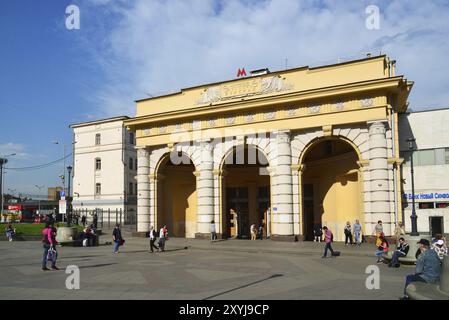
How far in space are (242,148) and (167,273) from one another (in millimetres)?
17292

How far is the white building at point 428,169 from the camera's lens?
92.0 feet

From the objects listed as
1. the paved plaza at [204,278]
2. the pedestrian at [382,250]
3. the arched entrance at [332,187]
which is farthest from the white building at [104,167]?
the pedestrian at [382,250]

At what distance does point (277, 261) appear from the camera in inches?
770

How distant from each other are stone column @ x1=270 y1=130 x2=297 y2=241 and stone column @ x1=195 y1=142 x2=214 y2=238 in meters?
5.05

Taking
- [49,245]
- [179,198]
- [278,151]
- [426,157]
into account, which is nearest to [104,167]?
[179,198]

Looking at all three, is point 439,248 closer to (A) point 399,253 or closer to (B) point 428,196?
(A) point 399,253

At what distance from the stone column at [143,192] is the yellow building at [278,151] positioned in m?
0.08

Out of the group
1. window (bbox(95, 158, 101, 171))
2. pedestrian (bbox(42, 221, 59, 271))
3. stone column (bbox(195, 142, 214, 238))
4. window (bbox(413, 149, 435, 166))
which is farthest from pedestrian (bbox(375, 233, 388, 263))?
window (bbox(95, 158, 101, 171))

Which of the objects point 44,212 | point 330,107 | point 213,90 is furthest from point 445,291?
point 44,212

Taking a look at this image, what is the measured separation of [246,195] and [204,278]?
2301cm

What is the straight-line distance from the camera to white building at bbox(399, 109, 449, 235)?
28031mm

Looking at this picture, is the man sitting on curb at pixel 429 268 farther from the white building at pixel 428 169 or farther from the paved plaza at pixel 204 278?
the white building at pixel 428 169

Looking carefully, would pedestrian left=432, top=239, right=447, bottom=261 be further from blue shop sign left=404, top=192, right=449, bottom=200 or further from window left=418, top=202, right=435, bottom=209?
window left=418, top=202, right=435, bottom=209

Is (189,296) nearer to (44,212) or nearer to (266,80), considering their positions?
(266,80)
